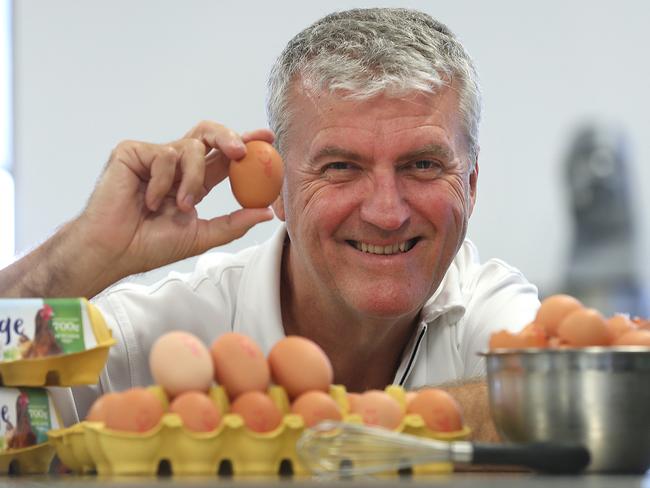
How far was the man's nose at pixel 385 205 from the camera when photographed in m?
1.52

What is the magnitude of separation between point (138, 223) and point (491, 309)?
56 centimetres

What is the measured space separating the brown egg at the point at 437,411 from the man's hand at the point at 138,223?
0.55m

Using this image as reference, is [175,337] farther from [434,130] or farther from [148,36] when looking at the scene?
[148,36]

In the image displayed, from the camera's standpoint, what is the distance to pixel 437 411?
92cm

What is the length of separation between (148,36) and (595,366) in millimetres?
2217

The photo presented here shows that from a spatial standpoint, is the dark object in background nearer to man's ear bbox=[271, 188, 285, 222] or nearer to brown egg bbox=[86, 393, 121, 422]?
man's ear bbox=[271, 188, 285, 222]

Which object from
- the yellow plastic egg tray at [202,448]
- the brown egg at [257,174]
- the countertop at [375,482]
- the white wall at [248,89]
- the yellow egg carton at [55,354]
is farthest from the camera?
the white wall at [248,89]

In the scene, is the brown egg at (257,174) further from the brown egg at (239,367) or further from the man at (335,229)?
the brown egg at (239,367)

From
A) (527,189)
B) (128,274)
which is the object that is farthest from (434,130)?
(527,189)

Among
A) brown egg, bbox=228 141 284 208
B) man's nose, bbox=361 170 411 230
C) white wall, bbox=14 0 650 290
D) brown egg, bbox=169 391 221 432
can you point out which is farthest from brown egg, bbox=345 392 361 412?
white wall, bbox=14 0 650 290

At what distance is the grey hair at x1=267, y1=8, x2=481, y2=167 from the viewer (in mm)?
1567

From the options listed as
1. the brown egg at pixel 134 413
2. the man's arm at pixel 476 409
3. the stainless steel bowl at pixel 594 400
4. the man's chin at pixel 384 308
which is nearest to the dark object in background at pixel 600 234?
the man's chin at pixel 384 308

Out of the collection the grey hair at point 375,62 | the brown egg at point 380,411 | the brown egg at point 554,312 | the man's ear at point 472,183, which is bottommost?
the brown egg at point 380,411

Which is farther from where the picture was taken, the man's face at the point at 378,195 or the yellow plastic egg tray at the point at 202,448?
the man's face at the point at 378,195
